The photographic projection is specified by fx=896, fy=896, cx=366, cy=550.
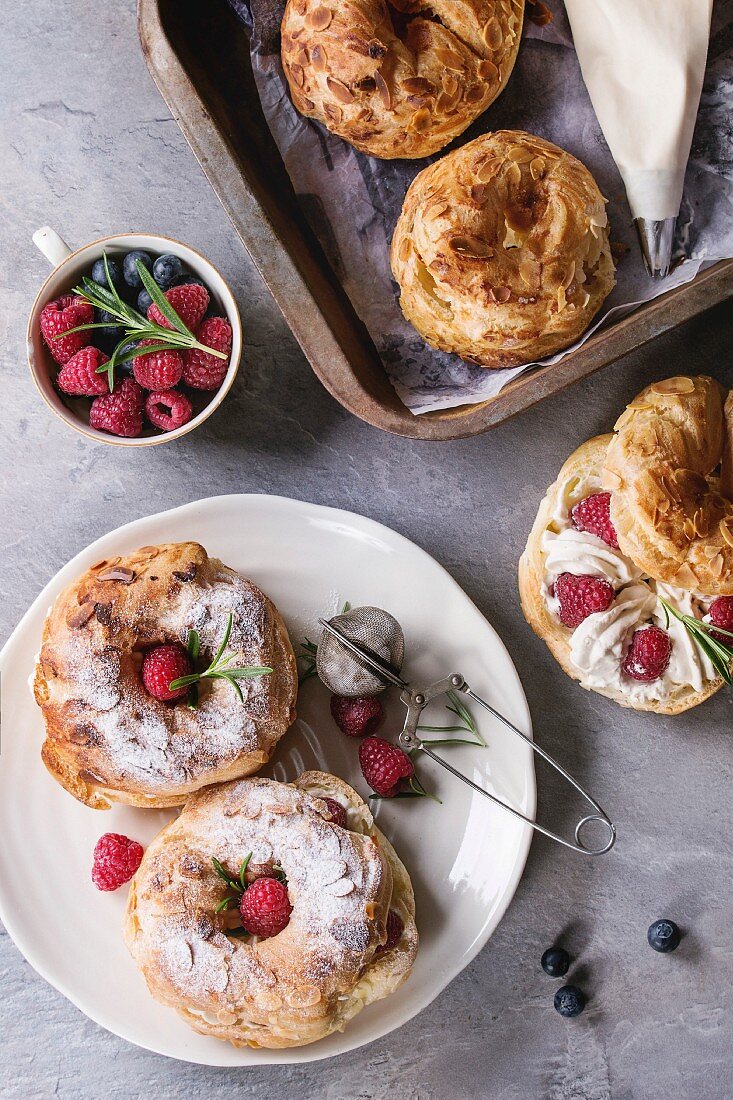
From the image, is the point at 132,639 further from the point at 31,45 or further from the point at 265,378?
the point at 31,45

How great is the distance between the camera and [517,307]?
1.99 m

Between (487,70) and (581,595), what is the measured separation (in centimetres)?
123

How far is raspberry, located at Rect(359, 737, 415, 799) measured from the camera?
87.9 inches

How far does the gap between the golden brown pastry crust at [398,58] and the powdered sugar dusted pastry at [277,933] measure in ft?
5.23

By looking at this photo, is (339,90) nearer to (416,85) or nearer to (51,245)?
(416,85)

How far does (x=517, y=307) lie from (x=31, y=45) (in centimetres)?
162

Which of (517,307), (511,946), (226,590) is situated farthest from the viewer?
(511,946)

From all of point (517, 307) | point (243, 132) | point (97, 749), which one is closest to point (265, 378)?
point (243, 132)

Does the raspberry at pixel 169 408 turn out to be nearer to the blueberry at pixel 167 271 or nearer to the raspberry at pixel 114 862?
the blueberry at pixel 167 271

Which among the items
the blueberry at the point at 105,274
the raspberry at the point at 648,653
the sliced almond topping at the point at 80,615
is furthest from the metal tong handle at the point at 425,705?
the blueberry at the point at 105,274

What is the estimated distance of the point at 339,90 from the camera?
79.0 inches

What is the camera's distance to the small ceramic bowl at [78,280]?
219cm

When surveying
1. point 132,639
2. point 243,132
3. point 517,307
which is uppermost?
point 243,132

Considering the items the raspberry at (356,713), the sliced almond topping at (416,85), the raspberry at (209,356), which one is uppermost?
the sliced almond topping at (416,85)
